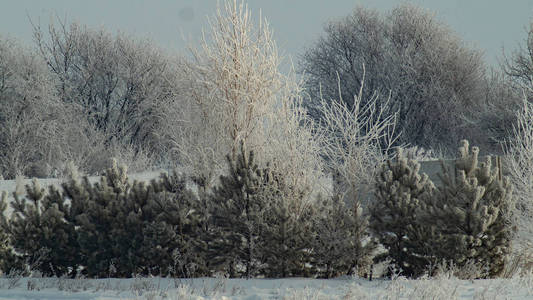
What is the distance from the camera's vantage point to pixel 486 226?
375 inches

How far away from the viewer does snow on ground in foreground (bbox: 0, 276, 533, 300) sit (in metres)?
7.70

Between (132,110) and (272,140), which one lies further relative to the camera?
(132,110)

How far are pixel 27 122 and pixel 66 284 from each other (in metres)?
20.7

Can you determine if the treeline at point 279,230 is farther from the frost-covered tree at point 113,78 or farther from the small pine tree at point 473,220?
the frost-covered tree at point 113,78

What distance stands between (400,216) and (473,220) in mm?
1131

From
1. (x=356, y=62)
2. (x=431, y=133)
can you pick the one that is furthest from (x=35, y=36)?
(x=431, y=133)

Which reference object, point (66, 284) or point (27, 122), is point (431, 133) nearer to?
point (27, 122)

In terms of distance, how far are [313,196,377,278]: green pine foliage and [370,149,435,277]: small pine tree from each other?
0.27 metres

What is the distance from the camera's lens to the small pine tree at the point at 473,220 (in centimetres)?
956

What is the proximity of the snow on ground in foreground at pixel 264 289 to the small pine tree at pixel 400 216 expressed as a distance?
75cm

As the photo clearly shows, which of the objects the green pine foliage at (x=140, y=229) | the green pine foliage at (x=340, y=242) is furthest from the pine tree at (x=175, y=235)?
the green pine foliage at (x=340, y=242)

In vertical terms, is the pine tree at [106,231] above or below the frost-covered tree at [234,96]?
below

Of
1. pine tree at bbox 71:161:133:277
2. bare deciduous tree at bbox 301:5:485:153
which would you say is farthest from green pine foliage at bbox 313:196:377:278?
bare deciduous tree at bbox 301:5:485:153

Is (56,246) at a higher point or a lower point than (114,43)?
lower
